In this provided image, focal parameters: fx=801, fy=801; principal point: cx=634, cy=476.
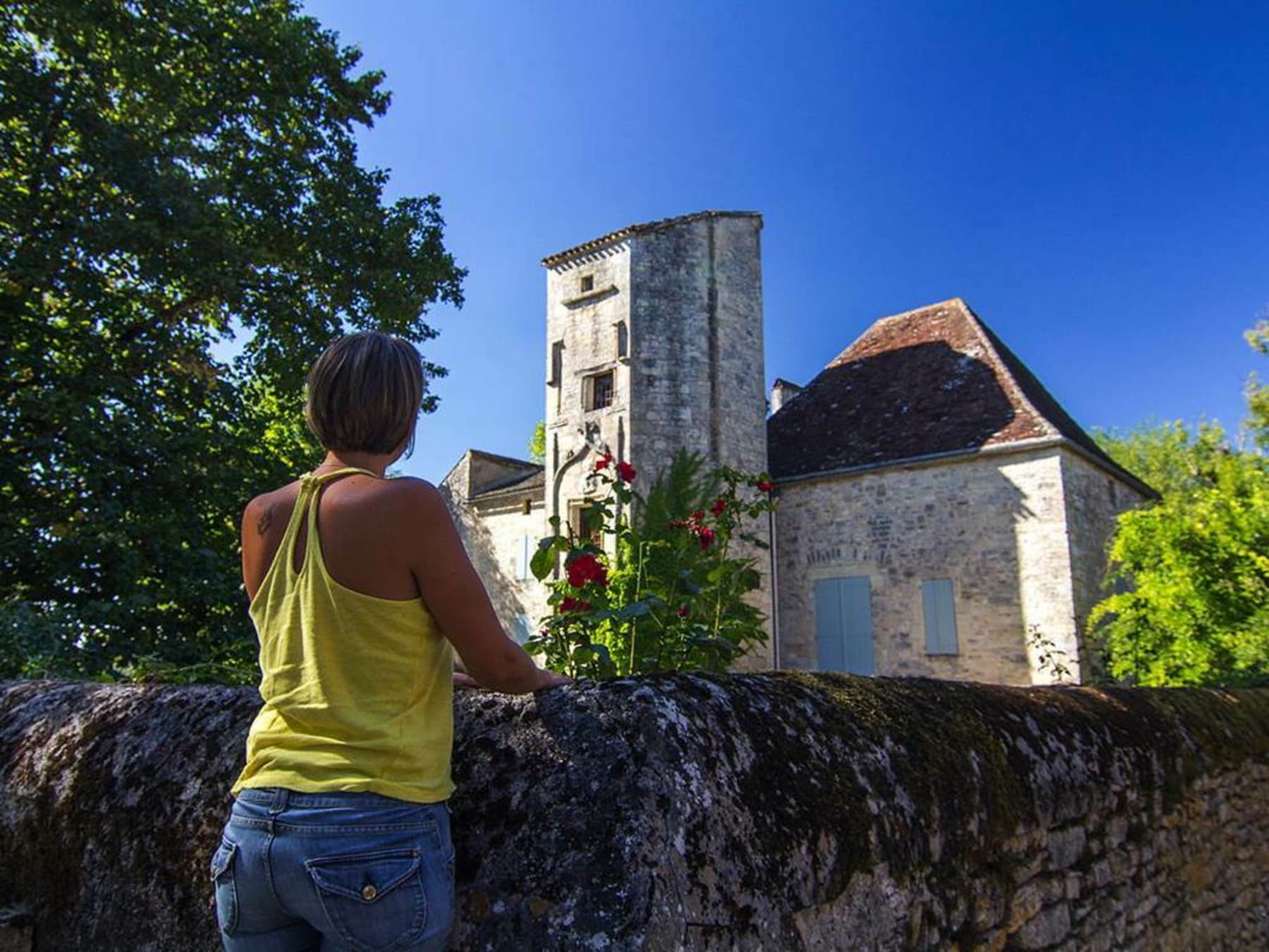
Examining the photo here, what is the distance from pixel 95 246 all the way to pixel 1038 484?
13.4 m

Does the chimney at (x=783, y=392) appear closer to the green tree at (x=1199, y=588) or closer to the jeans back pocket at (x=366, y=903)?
the green tree at (x=1199, y=588)

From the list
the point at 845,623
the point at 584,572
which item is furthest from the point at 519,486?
the point at 584,572

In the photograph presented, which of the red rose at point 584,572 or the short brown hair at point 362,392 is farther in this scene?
the red rose at point 584,572

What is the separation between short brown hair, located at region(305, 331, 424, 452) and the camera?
1290 mm

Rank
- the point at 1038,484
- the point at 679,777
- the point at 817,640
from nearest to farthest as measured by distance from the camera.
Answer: the point at 679,777 < the point at 1038,484 < the point at 817,640

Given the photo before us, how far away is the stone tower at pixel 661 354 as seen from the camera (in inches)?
609

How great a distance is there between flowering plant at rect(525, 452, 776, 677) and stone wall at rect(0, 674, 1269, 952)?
76cm

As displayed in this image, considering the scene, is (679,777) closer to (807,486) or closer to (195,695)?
(195,695)

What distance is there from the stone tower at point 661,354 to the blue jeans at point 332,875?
1374 cm

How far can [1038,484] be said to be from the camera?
12.9 metres

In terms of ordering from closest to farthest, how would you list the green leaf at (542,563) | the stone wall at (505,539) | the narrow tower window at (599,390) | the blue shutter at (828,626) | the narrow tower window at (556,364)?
1. the green leaf at (542,563)
2. the blue shutter at (828,626)
3. the narrow tower window at (599,390)
4. the narrow tower window at (556,364)
5. the stone wall at (505,539)

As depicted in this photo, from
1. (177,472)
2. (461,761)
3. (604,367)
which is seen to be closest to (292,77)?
(177,472)

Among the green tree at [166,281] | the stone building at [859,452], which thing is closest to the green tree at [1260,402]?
the stone building at [859,452]

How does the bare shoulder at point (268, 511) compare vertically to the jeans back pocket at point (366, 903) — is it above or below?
above
